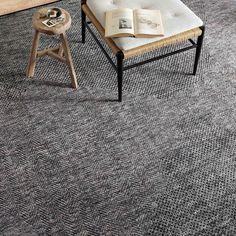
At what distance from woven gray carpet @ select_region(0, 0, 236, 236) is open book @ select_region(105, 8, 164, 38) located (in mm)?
381

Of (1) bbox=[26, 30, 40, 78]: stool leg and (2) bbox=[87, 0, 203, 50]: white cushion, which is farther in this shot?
(1) bbox=[26, 30, 40, 78]: stool leg

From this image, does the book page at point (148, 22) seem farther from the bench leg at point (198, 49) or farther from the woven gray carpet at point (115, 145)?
the woven gray carpet at point (115, 145)

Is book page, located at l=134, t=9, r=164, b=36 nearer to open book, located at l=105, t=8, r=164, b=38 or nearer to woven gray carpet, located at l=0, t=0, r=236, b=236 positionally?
open book, located at l=105, t=8, r=164, b=38

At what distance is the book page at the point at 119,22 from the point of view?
1912 mm

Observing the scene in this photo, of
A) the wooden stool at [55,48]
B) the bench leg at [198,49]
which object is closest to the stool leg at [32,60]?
the wooden stool at [55,48]

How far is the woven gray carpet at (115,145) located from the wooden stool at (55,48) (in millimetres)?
87

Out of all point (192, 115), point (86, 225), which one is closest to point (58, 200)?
point (86, 225)

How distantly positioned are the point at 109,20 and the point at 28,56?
0.64m

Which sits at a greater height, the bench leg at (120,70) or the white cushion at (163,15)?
the white cushion at (163,15)

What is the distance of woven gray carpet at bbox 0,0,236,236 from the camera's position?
1722 mm

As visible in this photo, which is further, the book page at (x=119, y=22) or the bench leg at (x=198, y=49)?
the bench leg at (x=198, y=49)

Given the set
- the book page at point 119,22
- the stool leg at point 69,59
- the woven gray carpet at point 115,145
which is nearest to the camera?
the woven gray carpet at point 115,145

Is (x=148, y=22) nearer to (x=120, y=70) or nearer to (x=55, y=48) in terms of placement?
(x=120, y=70)

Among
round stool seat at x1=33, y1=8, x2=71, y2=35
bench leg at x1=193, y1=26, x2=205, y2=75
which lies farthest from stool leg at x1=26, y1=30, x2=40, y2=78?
bench leg at x1=193, y1=26, x2=205, y2=75
